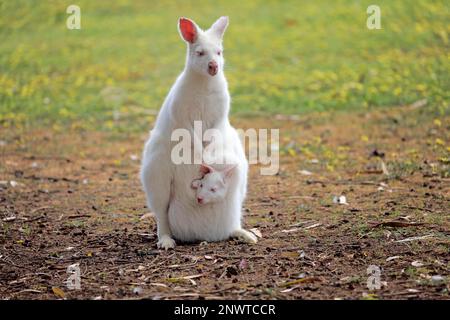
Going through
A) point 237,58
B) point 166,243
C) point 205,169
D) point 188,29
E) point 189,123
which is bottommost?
point 166,243

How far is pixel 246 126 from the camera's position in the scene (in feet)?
31.4

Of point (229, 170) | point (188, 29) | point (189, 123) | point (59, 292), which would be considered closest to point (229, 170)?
point (229, 170)

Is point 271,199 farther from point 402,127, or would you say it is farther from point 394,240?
point 402,127

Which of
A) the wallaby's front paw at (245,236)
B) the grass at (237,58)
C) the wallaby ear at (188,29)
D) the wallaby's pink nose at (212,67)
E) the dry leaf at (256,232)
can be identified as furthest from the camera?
the grass at (237,58)

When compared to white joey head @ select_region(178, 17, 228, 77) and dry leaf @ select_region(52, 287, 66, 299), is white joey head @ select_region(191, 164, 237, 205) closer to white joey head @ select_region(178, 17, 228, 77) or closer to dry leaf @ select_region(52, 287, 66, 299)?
white joey head @ select_region(178, 17, 228, 77)

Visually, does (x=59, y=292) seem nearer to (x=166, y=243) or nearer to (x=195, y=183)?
(x=166, y=243)

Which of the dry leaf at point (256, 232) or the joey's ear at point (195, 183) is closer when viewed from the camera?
the joey's ear at point (195, 183)

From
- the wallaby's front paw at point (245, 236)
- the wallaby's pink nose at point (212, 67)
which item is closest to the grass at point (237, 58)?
the wallaby's front paw at point (245, 236)

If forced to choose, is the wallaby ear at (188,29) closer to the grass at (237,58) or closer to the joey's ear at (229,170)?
the joey's ear at (229,170)

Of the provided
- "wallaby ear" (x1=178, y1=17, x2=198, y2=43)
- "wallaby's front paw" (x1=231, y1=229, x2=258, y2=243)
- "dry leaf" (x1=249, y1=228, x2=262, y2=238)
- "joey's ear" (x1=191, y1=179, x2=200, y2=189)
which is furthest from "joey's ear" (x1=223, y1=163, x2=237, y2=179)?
"wallaby ear" (x1=178, y1=17, x2=198, y2=43)

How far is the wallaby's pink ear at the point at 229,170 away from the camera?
17.5 feet

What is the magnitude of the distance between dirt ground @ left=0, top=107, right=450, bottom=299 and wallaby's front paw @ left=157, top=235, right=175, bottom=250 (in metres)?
0.09

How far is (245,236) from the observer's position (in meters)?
5.47

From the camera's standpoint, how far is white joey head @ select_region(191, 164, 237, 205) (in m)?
5.30
